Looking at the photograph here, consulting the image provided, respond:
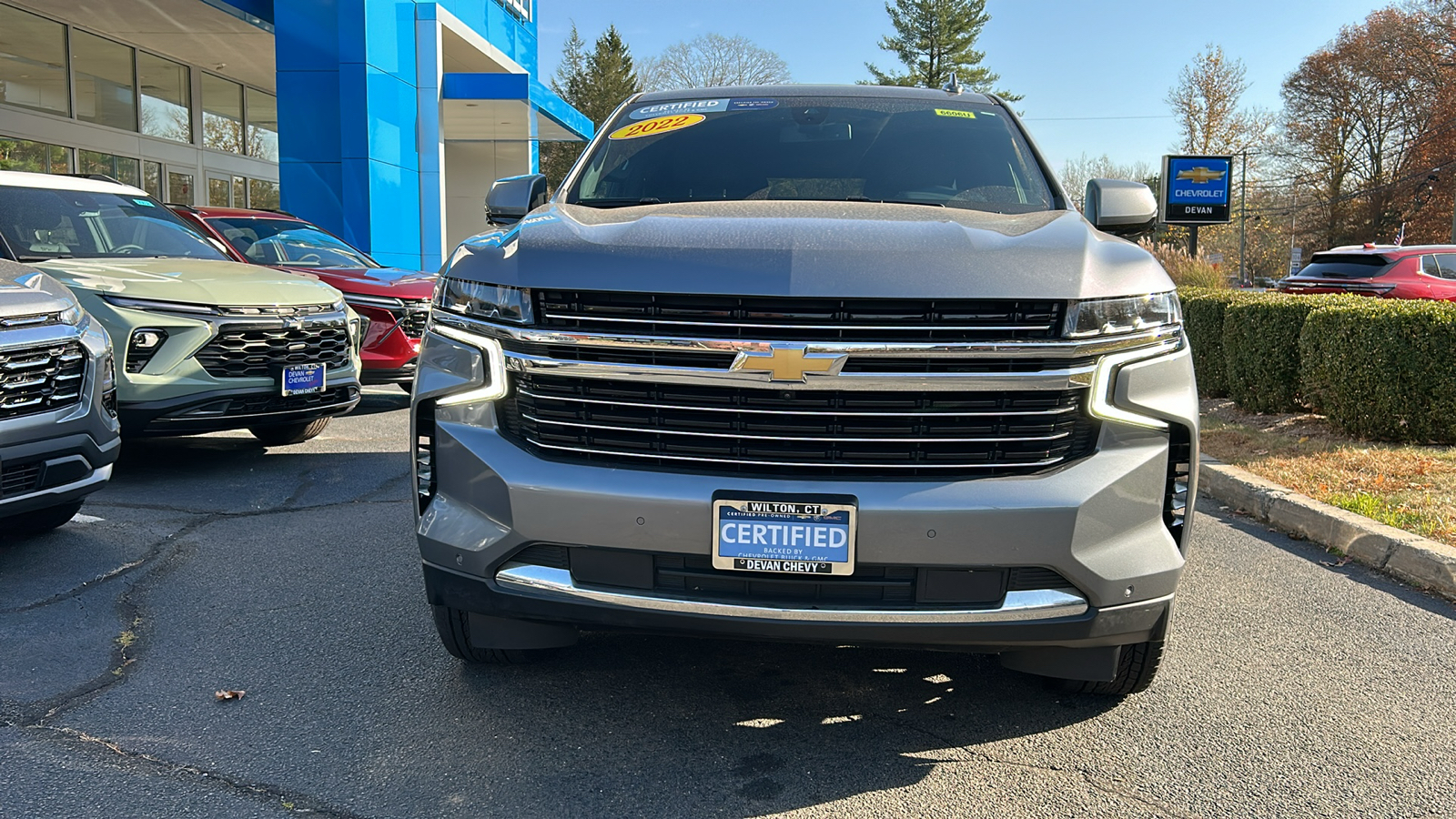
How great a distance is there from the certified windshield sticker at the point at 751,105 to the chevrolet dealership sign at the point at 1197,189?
1395 cm

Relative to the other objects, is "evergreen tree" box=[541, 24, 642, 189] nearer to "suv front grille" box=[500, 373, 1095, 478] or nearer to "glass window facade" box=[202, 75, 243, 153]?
"glass window facade" box=[202, 75, 243, 153]

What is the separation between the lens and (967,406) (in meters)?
2.66

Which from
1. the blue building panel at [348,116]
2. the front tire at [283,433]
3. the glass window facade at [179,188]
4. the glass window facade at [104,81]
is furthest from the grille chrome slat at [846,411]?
the glass window facade at [179,188]

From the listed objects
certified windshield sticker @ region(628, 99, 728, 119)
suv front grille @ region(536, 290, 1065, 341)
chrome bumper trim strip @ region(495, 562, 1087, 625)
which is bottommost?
chrome bumper trim strip @ region(495, 562, 1087, 625)

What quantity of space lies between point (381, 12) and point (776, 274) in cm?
1675

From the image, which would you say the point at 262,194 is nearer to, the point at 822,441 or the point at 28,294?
the point at 28,294

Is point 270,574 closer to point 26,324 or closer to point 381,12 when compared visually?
point 26,324

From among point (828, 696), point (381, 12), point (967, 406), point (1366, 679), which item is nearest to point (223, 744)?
point (828, 696)

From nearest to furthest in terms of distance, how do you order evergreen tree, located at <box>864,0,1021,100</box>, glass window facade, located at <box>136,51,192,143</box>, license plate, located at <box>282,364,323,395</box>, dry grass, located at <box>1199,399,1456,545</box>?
dry grass, located at <box>1199,399,1456,545</box>
license plate, located at <box>282,364,323,395</box>
glass window facade, located at <box>136,51,192,143</box>
evergreen tree, located at <box>864,0,1021,100</box>

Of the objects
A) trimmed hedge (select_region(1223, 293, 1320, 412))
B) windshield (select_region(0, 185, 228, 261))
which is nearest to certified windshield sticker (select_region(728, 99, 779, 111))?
windshield (select_region(0, 185, 228, 261))

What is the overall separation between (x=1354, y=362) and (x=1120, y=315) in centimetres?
598

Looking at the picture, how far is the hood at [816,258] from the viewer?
2623 millimetres

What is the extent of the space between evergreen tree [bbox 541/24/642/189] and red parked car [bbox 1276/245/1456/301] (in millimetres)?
52335

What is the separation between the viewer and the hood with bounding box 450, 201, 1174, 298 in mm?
2623
